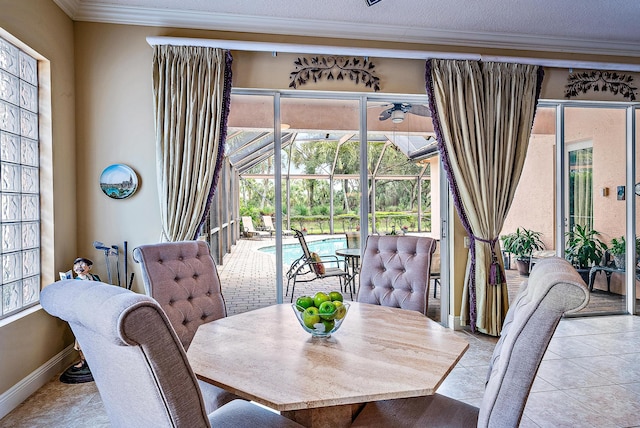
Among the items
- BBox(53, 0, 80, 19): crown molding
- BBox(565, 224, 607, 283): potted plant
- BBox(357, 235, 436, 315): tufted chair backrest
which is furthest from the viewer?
BBox(565, 224, 607, 283): potted plant

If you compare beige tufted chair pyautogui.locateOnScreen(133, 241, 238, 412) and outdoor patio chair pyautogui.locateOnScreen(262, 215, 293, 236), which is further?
outdoor patio chair pyautogui.locateOnScreen(262, 215, 293, 236)

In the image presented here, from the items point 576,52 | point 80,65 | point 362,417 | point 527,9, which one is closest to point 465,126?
point 527,9

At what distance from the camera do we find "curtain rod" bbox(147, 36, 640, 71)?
341 centimetres

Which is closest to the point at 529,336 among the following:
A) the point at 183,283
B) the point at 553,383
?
the point at 183,283

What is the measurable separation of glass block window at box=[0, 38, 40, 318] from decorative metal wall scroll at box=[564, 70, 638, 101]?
4884mm

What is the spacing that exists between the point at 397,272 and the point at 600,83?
141 inches

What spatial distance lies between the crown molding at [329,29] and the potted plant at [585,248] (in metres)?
1.96

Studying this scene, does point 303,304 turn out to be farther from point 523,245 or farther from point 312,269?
point 523,245

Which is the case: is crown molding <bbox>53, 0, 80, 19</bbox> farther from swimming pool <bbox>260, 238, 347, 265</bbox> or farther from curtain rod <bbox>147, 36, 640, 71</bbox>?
swimming pool <bbox>260, 238, 347, 265</bbox>

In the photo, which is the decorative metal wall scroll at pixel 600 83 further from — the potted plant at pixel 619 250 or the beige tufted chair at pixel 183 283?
the beige tufted chair at pixel 183 283

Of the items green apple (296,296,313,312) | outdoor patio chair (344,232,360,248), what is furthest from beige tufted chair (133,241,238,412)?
outdoor patio chair (344,232,360,248)

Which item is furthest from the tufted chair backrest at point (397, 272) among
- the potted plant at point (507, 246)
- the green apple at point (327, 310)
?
the potted plant at point (507, 246)

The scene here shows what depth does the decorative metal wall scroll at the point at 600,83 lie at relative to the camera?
4238 mm

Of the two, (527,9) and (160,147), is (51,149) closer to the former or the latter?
(160,147)
